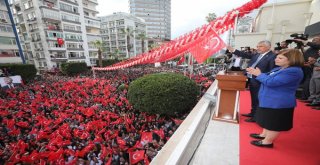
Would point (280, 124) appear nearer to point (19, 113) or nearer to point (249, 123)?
point (249, 123)

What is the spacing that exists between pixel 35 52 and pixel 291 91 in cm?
3986

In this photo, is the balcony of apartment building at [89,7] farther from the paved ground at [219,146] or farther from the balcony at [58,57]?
the paved ground at [219,146]

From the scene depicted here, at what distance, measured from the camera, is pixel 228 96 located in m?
3.14

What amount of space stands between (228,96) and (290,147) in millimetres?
1229

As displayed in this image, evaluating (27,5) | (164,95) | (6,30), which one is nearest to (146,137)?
(164,95)

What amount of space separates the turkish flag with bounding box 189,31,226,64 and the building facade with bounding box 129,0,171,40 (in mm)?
89448

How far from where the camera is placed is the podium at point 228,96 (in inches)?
114

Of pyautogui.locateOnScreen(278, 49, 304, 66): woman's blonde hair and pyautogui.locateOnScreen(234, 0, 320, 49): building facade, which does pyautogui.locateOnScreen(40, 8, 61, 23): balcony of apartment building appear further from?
pyautogui.locateOnScreen(278, 49, 304, 66): woman's blonde hair

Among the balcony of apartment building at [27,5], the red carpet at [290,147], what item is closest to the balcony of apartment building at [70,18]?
the balcony of apartment building at [27,5]

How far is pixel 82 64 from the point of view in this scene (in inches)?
816

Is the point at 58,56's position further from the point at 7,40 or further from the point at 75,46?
the point at 7,40

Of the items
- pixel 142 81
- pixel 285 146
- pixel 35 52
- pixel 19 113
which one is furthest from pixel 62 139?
pixel 35 52

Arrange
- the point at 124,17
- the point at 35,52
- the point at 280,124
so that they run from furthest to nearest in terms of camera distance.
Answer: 1. the point at 124,17
2. the point at 35,52
3. the point at 280,124

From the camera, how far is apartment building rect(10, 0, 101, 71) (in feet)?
93.1
